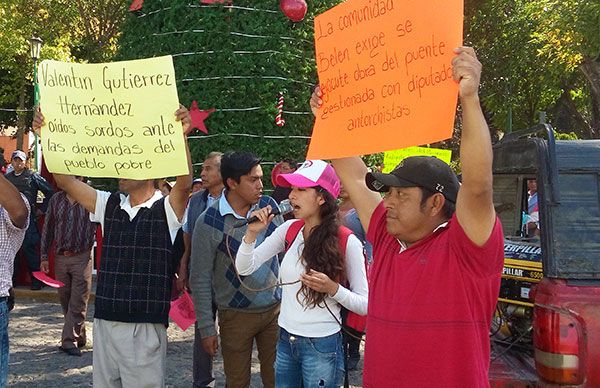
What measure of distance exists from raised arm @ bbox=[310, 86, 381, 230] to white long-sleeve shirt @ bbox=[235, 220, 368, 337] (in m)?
0.55

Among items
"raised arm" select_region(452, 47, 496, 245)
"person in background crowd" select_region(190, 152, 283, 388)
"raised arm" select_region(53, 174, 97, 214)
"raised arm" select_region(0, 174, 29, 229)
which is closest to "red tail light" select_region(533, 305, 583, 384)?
"raised arm" select_region(452, 47, 496, 245)

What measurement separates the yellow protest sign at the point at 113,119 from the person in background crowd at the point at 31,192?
22.5 ft

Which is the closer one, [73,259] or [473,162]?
[473,162]

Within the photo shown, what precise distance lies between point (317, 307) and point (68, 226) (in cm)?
432

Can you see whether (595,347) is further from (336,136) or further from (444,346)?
(336,136)

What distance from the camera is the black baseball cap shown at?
2697 millimetres

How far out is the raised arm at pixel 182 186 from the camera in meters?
3.60

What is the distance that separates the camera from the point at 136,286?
3893mm

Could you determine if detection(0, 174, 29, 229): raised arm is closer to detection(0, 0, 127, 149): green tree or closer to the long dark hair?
the long dark hair

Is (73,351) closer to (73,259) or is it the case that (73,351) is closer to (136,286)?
(73,259)

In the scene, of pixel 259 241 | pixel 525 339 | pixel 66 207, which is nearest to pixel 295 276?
pixel 259 241

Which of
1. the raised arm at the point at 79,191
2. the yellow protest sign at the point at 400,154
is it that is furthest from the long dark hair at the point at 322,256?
the yellow protest sign at the point at 400,154

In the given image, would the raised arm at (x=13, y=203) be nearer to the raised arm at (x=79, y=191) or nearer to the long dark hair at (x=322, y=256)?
the raised arm at (x=79, y=191)

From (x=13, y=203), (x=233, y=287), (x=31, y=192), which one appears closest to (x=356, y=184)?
(x=233, y=287)
